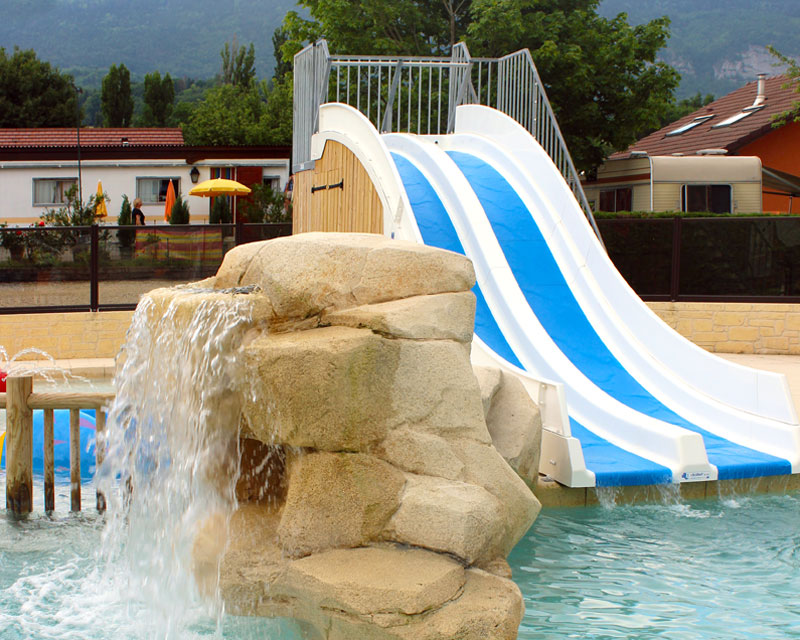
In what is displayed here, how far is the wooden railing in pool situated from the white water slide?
10.6ft

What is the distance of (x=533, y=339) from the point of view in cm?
901

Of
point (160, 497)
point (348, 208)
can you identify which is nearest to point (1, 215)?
point (348, 208)

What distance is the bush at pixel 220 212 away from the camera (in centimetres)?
2577

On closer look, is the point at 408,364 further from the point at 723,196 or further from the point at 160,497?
the point at 723,196

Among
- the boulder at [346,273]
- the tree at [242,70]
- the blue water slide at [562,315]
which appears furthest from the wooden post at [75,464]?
the tree at [242,70]

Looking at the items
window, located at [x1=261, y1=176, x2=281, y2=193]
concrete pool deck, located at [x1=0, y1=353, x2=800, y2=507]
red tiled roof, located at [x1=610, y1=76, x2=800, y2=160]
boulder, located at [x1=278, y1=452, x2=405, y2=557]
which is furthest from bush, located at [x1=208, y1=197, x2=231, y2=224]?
boulder, located at [x1=278, y1=452, x2=405, y2=557]

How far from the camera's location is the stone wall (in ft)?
44.9

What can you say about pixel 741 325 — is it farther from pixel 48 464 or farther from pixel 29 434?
pixel 29 434

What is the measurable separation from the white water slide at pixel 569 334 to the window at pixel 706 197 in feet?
32.2

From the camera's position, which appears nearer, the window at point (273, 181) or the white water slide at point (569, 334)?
the white water slide at point (569, 334)

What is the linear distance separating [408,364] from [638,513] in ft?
9.59

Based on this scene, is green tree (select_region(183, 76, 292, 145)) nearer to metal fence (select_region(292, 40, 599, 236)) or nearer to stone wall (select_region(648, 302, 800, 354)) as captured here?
metal fence (select_region(292, 40, 599, 236))

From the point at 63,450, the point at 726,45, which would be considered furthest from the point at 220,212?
the point at 726,45

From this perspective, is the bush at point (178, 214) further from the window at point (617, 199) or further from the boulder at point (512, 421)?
the boulder at point (512, 421)
